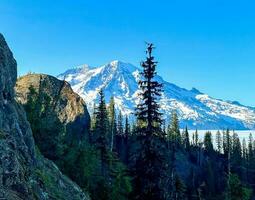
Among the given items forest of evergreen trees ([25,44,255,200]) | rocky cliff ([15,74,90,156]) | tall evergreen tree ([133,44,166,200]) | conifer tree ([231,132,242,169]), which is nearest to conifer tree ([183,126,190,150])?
conifer tree ([231,132,242,169])

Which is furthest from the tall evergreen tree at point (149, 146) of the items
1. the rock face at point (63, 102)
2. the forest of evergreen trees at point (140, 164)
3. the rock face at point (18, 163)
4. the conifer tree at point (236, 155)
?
the conifer tree at point (236, 155)

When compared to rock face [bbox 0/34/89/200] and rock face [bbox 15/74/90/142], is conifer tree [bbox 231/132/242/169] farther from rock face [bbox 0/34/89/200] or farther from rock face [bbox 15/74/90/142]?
rock face [bbox 0/34/89/200]

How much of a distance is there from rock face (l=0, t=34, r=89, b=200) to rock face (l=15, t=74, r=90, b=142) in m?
46.1

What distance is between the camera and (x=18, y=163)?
67.3ft

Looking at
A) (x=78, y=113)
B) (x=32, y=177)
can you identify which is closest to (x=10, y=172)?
(x=32, y=177)

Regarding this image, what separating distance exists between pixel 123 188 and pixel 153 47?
101ft

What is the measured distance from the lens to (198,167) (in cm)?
14338

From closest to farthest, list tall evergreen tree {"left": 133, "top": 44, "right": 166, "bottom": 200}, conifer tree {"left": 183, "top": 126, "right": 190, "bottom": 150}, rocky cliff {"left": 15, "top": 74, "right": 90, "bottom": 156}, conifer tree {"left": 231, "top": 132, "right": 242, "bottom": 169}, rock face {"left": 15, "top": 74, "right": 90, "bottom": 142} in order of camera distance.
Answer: tall evergreen tree {"left": 133, "top": 44, "right": 166, "bottom": 200}
rocky cliff {"left": 15, "top": 74, "right": 90, "bottom": 156}
rock face {"left": 15, "top": 74, "right": 90, "bottom": 142}
conifer tree {"left": 231, "top": 132, "right": 242, "bottom": 169}
conifer tree {"left": 183, "top": 126, "right": 190, "bottom": 150}

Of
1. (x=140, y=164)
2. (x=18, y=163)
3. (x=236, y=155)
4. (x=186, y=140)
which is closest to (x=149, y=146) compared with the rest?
(x=140, y=164)

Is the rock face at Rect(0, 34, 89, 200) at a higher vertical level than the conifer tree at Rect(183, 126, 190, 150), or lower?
lower

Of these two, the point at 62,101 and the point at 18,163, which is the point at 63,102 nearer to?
the point at 62,101

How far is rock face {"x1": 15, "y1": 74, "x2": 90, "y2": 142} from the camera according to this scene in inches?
3310

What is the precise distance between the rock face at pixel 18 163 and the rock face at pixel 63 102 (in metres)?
46.1

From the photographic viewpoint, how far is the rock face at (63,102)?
276 ft
